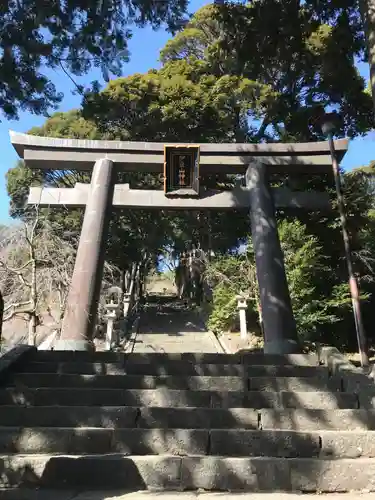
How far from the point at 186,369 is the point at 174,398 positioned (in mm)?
947

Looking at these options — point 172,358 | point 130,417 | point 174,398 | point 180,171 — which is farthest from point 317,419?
point 180,171

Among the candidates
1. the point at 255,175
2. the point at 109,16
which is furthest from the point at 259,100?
the point at 109,16

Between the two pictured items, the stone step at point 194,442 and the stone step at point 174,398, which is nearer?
the stone step at point 194,442

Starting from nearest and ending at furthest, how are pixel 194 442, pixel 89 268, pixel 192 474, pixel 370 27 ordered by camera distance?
1. pixel 192 474
2. pixel 194 442
3. pixel 370 27
4. pixel 89 268

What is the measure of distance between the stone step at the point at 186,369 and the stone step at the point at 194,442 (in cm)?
161

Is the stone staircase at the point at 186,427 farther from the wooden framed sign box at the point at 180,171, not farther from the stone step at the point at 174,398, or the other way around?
the wooden framed sign box at the point at 180,171

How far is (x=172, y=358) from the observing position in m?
6.04

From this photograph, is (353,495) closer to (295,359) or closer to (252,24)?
(295,359)

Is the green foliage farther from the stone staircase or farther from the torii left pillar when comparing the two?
the stone staircase

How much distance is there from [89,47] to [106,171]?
3072 mm

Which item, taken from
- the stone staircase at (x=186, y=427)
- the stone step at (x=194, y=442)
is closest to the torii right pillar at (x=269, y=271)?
the stone staircase at (x=186, y=427)

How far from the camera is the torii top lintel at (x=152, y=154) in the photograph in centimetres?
941

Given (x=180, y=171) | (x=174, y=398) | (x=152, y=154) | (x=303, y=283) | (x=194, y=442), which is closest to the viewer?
(x=194, y=442)

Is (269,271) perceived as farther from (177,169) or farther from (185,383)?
(185,383)
